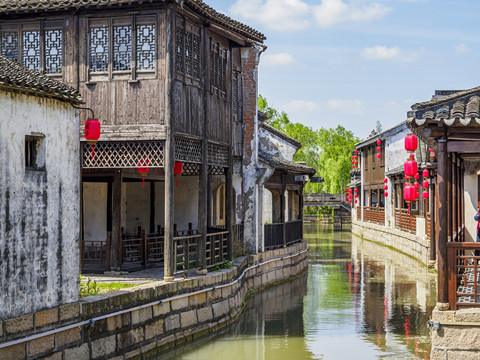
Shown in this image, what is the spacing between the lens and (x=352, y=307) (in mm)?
18609

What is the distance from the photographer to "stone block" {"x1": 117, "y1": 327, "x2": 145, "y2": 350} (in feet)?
39.3

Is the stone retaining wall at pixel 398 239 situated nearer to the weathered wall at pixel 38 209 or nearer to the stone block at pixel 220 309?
the stone block at pixel 220 309

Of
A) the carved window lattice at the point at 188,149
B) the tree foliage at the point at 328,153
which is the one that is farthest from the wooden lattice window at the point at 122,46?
the tree foliage at the point at 328,153

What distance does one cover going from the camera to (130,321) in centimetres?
1230

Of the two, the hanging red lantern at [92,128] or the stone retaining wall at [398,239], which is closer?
the hanging red lantern at [92,128]

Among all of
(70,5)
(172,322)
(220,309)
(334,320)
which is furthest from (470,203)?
(70,5)

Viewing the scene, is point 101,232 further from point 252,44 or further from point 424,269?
point 424,269

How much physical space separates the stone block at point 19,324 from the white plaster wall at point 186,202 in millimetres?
12244

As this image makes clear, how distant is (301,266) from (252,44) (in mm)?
9455

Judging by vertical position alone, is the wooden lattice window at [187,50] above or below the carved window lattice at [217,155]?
above

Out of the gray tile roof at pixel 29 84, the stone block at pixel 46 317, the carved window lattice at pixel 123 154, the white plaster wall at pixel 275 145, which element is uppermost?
the white plaster wall at pixel 275 145

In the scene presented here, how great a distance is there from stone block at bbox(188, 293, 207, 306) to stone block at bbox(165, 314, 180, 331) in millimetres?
681

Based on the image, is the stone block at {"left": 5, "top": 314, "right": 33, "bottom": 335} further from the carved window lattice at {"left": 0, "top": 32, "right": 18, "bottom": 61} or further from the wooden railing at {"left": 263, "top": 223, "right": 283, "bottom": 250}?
the wooden railing at {"left": 263, "top": 223, "right": 283, "bottom": 250}

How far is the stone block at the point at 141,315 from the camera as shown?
12.4 metres
